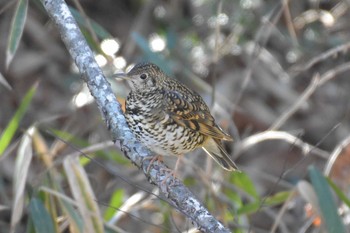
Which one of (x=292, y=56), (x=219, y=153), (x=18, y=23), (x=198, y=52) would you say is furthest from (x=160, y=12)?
(x=18, y=23)

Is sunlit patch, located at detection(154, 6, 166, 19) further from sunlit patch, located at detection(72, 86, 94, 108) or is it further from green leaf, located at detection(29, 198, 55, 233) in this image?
green leaf, located at detection(29, 198, 55, 233)

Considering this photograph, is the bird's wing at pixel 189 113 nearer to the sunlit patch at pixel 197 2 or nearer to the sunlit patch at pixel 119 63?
the sunlit patch at pixel 119 63

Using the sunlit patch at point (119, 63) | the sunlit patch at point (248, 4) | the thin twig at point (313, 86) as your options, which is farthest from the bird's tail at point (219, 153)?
the sunlit patch at point (248, 4)

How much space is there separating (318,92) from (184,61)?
134 cm

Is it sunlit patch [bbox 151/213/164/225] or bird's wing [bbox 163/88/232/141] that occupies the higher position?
bird's wing [bbox 163/88/232/141]

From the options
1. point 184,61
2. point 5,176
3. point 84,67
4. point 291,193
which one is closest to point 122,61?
point 184,61

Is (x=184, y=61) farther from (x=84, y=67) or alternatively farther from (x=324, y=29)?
(x=84, y=67)

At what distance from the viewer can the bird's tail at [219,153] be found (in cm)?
464

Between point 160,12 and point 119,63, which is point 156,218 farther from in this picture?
point 160,12

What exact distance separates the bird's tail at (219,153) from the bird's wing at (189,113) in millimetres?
145

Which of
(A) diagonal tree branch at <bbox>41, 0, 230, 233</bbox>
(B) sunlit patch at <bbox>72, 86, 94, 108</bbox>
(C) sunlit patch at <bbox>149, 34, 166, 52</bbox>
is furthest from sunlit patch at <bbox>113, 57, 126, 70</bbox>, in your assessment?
(A) diagonal tree branch at <bbox>41, 0, 230, 233</bbox>

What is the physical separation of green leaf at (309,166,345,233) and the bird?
0.47 m

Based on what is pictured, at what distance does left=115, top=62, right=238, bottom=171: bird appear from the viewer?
4195 mm

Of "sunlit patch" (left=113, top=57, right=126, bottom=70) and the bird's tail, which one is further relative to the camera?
"sunlit patch" (left=113, top=57, right=126, bottom=70)
